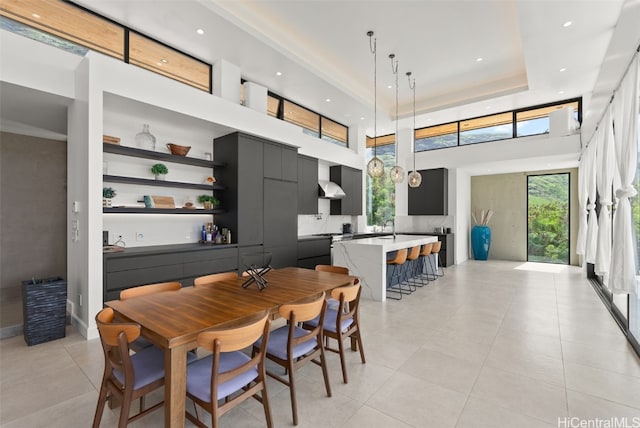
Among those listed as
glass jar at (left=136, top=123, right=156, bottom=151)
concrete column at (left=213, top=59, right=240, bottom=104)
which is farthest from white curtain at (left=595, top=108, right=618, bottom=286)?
glass jar at (left=136, top=123, right=156, bottom=151)

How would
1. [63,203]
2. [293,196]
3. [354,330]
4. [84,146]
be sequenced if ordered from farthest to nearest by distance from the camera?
[293,196] → [63,203] → [84,146] → [354,330]

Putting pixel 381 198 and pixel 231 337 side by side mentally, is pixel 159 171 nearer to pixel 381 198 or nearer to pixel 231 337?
pixel 231 337

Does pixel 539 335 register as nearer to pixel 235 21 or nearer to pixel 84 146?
pixel 235 21

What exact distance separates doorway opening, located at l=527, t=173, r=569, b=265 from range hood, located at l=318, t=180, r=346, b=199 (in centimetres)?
564

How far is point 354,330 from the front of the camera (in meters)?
2.70

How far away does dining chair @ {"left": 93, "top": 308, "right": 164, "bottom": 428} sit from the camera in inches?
60.8

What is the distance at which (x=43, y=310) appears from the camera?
318cm

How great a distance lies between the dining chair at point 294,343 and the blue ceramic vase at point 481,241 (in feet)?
25.9

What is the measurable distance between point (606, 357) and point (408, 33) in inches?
183

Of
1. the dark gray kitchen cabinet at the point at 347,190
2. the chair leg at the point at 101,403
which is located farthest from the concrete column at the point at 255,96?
the chair leg at the point at 101,403

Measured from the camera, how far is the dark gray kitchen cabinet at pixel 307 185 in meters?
6.41

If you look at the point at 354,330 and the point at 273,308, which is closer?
the point at 273,308

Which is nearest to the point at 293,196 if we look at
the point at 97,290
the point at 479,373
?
the point at 97,290

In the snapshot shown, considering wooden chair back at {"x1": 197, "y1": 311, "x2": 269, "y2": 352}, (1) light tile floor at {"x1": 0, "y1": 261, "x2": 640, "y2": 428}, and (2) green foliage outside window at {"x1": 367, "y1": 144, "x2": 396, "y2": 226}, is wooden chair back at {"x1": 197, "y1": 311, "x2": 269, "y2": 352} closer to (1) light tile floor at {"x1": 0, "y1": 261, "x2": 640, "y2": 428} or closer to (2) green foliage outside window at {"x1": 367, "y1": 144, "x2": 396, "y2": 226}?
(1) light tile floor at {"x1": 0, "y1": 261, "x2": 640, "y2": 428}
